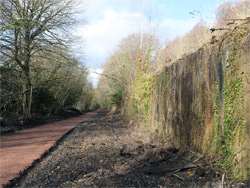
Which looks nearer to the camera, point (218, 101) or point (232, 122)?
point (232, 122)

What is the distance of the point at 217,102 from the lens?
137 inches

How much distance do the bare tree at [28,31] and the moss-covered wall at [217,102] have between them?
→ 889 cm

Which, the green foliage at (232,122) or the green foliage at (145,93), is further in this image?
the green foliage at (145,93)

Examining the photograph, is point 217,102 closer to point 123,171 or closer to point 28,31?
point 123,171

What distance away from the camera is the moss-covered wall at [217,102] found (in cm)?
293

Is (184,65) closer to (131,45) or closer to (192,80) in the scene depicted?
(192,80)

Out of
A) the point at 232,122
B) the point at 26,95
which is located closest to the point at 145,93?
the point at 232,122

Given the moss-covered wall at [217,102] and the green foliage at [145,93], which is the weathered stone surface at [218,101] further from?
the green foliage at [145,93]

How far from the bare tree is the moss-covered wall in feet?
29.2

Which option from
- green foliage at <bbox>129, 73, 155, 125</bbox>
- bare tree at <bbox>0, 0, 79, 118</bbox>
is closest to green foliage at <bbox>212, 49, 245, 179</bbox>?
green foliage at <bbox>129, 73, 155, 125</bbox>

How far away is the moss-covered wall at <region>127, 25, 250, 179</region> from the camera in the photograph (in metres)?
2.93

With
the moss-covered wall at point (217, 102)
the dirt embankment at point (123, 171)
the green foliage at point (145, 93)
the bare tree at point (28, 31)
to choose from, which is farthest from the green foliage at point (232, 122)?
the bare tree at point (28, 31)

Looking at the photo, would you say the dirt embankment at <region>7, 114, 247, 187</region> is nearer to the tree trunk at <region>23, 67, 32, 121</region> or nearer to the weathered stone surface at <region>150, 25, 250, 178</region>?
the weathered stone surface at <region>150, 25, 250, 178</region>

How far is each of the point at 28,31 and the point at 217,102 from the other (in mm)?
11727
